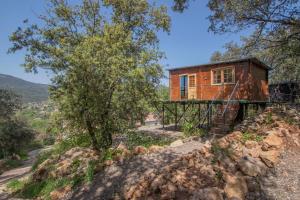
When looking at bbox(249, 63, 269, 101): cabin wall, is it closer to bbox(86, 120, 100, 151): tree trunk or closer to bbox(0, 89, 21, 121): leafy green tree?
bbox(86, 120, 100, 151): tree trunk

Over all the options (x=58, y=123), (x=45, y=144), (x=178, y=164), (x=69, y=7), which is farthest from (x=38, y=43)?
(x=45, y=144)

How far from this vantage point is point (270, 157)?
19.7 feet

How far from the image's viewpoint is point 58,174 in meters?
9.03

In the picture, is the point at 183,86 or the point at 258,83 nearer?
the point at 258,83

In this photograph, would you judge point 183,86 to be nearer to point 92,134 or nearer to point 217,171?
point 92,134

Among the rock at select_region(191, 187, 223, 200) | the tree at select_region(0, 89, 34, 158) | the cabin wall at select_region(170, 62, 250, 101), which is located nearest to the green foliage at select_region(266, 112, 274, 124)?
the cabin wall at select_region(170, 62, 250, 101)

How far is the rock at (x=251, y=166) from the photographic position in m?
5.50

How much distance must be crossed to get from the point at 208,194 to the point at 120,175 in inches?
122

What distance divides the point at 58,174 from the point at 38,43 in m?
7.00

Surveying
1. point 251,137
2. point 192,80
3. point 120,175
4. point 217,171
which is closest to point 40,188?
point 120,175

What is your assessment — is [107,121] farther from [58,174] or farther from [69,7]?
[69,7]

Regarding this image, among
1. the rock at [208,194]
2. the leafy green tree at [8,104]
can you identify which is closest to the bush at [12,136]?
the leafy green tree at [8,104]

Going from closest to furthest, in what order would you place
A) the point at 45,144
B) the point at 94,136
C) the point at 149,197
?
the point at 149,197 < the point at 94,136 < the point at 45,144

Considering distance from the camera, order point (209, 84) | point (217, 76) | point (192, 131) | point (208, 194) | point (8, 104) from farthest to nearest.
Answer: point (8, 104) → point (209, 84) → point (217, 76) → point (192, 131) → point (208, 194)
